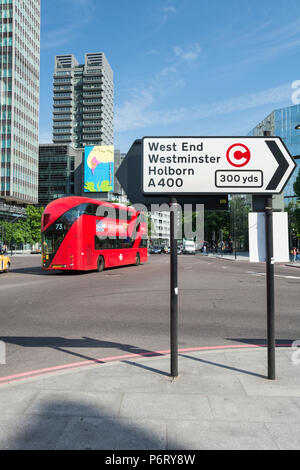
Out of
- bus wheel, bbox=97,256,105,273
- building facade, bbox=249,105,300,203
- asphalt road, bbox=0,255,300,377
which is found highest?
building facade, bbox=249,105,300,203

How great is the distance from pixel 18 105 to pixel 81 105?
70.7 metres

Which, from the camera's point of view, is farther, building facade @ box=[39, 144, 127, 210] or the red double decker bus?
building facade @ box=[39, 144, 127, 210]

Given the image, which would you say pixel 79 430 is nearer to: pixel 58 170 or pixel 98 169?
pixel 98 169

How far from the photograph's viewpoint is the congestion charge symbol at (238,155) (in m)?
4.45

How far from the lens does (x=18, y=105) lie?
8325 centimetres

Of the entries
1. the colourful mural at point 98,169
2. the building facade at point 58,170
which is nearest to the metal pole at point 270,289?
the colourful mural at point 98,169

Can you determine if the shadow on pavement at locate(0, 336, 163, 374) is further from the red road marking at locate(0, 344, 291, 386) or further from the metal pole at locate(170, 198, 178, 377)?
the metal pole at locate(170, 198, 178, 377)

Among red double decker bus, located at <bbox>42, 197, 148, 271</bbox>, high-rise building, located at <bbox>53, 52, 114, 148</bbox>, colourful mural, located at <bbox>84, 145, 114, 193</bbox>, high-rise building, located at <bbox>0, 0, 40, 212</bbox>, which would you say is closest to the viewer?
red double decker bus, located at <bbox>42, 197, 148, 271</bbox>

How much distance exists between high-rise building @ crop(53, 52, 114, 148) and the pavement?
5747 inches

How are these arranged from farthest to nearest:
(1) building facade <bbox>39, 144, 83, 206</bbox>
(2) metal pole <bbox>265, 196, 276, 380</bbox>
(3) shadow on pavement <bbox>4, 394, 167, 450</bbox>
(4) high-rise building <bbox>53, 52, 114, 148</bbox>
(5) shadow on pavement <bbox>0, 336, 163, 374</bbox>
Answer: (4) high-rise building <bbox>53, 52, 114, 148</bbox> → (1) building facade <bbox>39, 144, 83, 206</bbox> → (5) shadow on pavement <bbox>0, 336, 163, 374</bbox> → (2) metal pole <bbox>265, 196, 276, 380</bbox> → (3) shadow on pavement <bbox>4, 394, 167, 450</bbox>

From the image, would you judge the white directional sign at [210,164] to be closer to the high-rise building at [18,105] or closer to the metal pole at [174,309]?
the metal pole at [174,309]

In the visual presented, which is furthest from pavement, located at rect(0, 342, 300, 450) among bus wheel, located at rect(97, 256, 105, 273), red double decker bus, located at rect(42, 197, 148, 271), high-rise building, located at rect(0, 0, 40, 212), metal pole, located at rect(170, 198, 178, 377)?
high-rise building, located at rect(0, 0, 40, 212)

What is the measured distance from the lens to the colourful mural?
8725 centimetres

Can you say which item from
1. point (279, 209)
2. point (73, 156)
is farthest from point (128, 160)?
point (73, 156)
